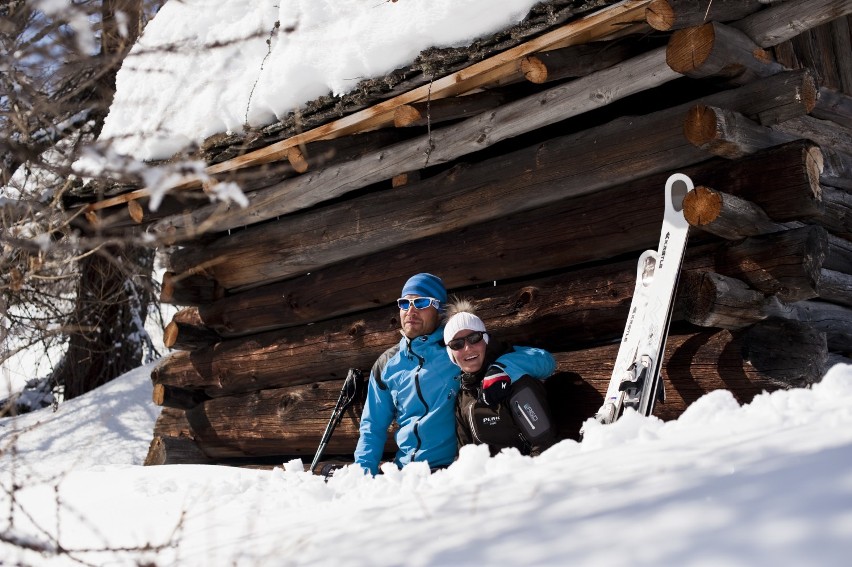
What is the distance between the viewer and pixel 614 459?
111 inches

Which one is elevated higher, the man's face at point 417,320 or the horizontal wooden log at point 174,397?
the horizontal wooden log at point 174,397

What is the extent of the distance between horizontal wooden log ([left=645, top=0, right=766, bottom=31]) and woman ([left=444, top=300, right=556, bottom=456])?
68.9 inches

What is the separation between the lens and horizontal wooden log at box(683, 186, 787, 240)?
432 centimetres

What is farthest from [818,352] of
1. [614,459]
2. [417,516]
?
[417,516]

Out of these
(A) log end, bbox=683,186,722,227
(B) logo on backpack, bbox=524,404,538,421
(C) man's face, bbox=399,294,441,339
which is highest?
(A) log end, bbox=683,186,722,227

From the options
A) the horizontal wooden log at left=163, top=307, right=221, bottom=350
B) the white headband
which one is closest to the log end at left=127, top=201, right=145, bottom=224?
the horizontal wooden log at left=163, top=307, right=221, bottom=350

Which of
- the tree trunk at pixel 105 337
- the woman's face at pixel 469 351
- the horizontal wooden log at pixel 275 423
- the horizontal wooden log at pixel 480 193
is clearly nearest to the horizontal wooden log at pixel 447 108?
the horizontal wooden log at pixel 480 193

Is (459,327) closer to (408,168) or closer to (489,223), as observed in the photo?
(489,223)

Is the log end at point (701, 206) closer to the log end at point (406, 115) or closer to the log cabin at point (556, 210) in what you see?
the log cabin at point (556, 210)

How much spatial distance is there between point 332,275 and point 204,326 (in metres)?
1.75

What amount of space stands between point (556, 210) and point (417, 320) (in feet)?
3.44

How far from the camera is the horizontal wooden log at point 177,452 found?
803 centimetres

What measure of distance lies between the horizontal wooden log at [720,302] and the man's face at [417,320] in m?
1.54

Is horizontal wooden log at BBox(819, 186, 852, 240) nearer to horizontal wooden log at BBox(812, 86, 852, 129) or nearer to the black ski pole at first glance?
horizontal wooden log at BBox(812, 86, 852, 129)
